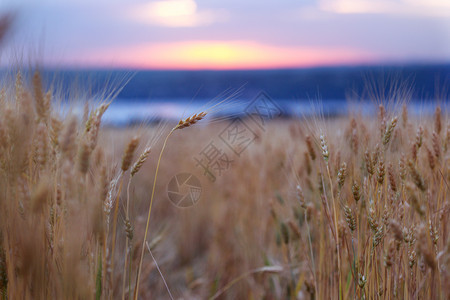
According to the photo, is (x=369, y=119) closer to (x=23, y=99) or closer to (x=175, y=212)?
(x=23, y=99)

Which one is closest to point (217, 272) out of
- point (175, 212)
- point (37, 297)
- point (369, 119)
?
point (175, 212)

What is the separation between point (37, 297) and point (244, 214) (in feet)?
6.98

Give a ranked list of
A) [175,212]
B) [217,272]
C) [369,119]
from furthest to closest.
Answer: [175,212] → [217,272] → [369,119]

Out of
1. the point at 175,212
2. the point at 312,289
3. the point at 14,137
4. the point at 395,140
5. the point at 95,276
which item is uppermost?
the point at 14,137

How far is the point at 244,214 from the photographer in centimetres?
306

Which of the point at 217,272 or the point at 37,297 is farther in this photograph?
the point at 217,272

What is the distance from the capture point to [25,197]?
1039 millimetres

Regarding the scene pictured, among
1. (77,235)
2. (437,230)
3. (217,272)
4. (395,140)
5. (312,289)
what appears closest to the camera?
(77,235)

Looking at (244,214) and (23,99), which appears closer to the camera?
(23,99)

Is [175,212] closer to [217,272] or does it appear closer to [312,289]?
[217,272]

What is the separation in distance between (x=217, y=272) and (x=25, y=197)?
7.32ft

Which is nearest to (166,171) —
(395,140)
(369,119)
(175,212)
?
(175,212)

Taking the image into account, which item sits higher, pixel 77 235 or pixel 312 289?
pixel 77 235

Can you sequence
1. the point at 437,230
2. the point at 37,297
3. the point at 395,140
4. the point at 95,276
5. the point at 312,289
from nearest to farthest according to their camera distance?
the point at 37,297, the point at 95,276, the point at 437,230, the point at 395,140, the point at 312,289
